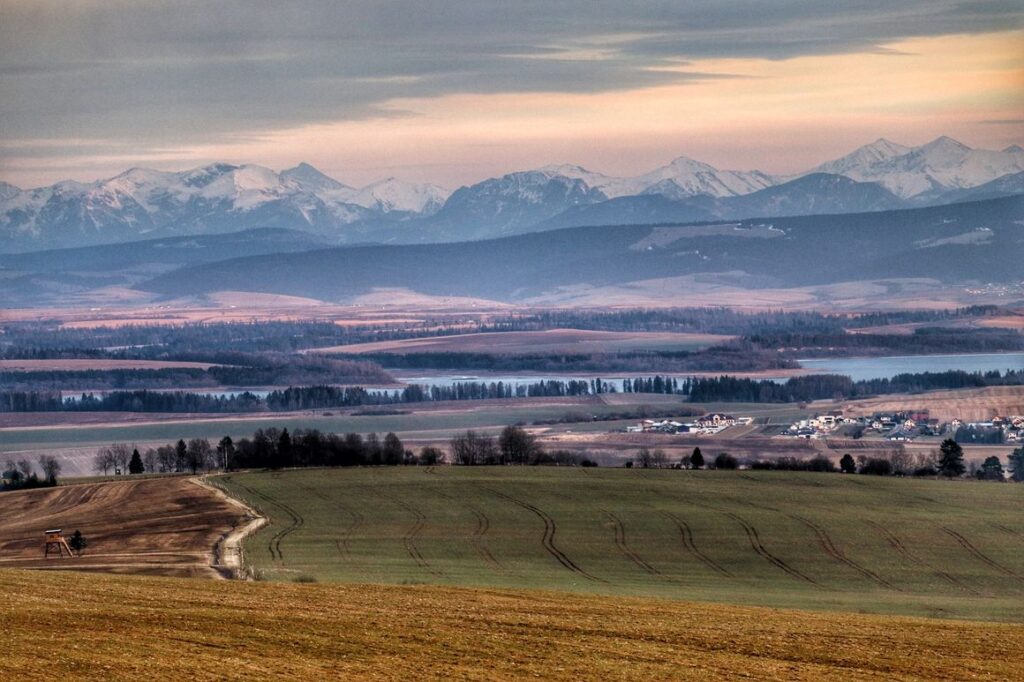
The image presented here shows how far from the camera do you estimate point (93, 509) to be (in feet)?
243

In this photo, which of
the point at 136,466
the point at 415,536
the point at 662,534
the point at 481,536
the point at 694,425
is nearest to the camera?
the point at 415,536

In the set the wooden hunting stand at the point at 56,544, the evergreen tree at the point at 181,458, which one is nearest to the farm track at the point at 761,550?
the wooden hunting stand at the point at 56,544

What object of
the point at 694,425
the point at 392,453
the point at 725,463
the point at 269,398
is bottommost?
the point at 725,463

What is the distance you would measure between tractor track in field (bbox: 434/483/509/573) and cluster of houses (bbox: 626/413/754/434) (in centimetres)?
6026

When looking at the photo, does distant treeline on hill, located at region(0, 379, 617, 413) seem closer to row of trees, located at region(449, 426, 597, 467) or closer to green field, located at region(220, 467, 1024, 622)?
row of trees, located at region(449, 426, 597, 467)

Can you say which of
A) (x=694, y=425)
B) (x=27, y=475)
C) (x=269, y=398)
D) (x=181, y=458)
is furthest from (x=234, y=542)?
(x=269, y=398)

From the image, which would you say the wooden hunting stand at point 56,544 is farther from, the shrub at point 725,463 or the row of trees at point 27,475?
the shrub at point 725,463

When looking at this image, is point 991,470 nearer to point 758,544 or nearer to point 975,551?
point 975,551

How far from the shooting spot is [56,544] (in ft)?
204

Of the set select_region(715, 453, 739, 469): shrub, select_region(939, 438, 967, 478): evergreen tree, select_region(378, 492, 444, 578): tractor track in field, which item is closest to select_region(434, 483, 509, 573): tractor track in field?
select_region(378, 492, 444, 578): tractor track in field

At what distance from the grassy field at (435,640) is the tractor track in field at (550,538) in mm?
18305

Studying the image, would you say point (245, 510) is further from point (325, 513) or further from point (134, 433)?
point (134, 433)

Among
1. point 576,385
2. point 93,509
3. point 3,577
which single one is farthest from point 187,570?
point 576,385

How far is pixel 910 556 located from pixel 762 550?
5561 millimetres
